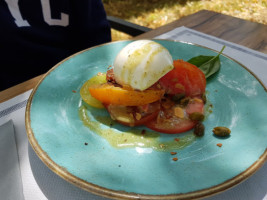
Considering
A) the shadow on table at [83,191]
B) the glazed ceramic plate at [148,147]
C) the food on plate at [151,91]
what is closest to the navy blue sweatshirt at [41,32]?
the glazed ceramic plate at [148,147]

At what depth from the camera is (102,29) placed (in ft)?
6.56

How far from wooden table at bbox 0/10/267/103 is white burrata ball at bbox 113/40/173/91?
0.66 m

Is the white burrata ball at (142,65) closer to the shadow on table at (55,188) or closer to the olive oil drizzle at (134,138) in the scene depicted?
the olive oil drizzle at (134,138)

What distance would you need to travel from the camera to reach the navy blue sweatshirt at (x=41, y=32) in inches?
63.6

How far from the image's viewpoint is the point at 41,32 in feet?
5.64

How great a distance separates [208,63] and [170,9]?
3262mm

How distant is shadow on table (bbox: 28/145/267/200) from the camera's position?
743 mm

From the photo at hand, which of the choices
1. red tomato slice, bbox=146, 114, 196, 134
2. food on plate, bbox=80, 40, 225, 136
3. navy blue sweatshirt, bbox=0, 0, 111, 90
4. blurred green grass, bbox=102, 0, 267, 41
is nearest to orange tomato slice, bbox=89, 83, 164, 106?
food on plate, bbox=80, 40, 225, 136

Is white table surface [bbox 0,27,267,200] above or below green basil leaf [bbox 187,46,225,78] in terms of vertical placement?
below

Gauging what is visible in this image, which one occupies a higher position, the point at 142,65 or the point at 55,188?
the point at 142,65

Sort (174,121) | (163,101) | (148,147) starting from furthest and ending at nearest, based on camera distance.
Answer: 1. (163,101)
2. (174,121)
3. (148,147)

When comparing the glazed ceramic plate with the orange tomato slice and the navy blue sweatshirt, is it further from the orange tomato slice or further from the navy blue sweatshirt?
the navy blue sweatshirt

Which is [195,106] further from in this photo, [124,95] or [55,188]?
[55,188]

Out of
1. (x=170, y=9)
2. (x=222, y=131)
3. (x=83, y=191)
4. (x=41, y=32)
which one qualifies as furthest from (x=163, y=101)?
(x=170, y=9)
